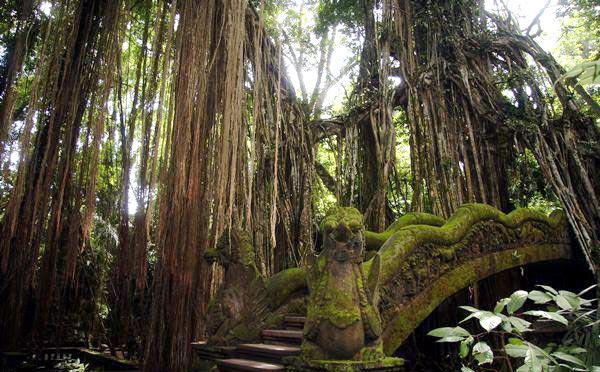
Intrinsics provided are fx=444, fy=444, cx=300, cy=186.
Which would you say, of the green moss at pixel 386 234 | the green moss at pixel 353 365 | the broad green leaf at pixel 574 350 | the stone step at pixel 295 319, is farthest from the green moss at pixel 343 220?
the green moss at pixel 386 234

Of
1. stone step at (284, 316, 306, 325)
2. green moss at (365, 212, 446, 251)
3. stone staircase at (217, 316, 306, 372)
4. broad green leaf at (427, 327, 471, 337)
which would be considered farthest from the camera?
green moss at (365, 212, 446, 251)

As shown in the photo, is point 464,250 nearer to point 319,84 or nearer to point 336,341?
point 336,341

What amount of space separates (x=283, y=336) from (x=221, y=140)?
1.47m

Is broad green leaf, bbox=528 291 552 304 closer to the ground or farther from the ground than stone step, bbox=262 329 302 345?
farther from the ground

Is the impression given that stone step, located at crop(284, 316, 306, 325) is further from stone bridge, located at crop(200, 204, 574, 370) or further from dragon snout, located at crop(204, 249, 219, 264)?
dragon snout, located at crop(204, 249, 219, 264)

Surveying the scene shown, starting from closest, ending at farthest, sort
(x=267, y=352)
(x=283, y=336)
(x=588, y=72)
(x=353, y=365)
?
1. (x=588, y=72)
2. (x=353, y=365)
3. (x=267, y=352)
4. (x=283, y=336)

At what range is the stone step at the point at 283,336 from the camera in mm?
3107

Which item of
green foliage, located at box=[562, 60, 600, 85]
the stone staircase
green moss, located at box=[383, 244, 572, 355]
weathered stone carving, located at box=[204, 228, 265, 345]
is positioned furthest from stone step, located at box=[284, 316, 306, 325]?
green foliage, located at box=[562, 60, 600, 85]

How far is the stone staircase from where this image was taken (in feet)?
9.06

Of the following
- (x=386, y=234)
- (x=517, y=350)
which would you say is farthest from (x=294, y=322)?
(x=517, y=350)

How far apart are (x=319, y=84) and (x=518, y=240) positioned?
22.0ft

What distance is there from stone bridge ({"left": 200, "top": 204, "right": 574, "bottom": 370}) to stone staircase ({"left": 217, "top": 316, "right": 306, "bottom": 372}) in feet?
0.57

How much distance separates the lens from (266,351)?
297 centimetres

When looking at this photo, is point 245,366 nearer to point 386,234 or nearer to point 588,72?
point 386,234
